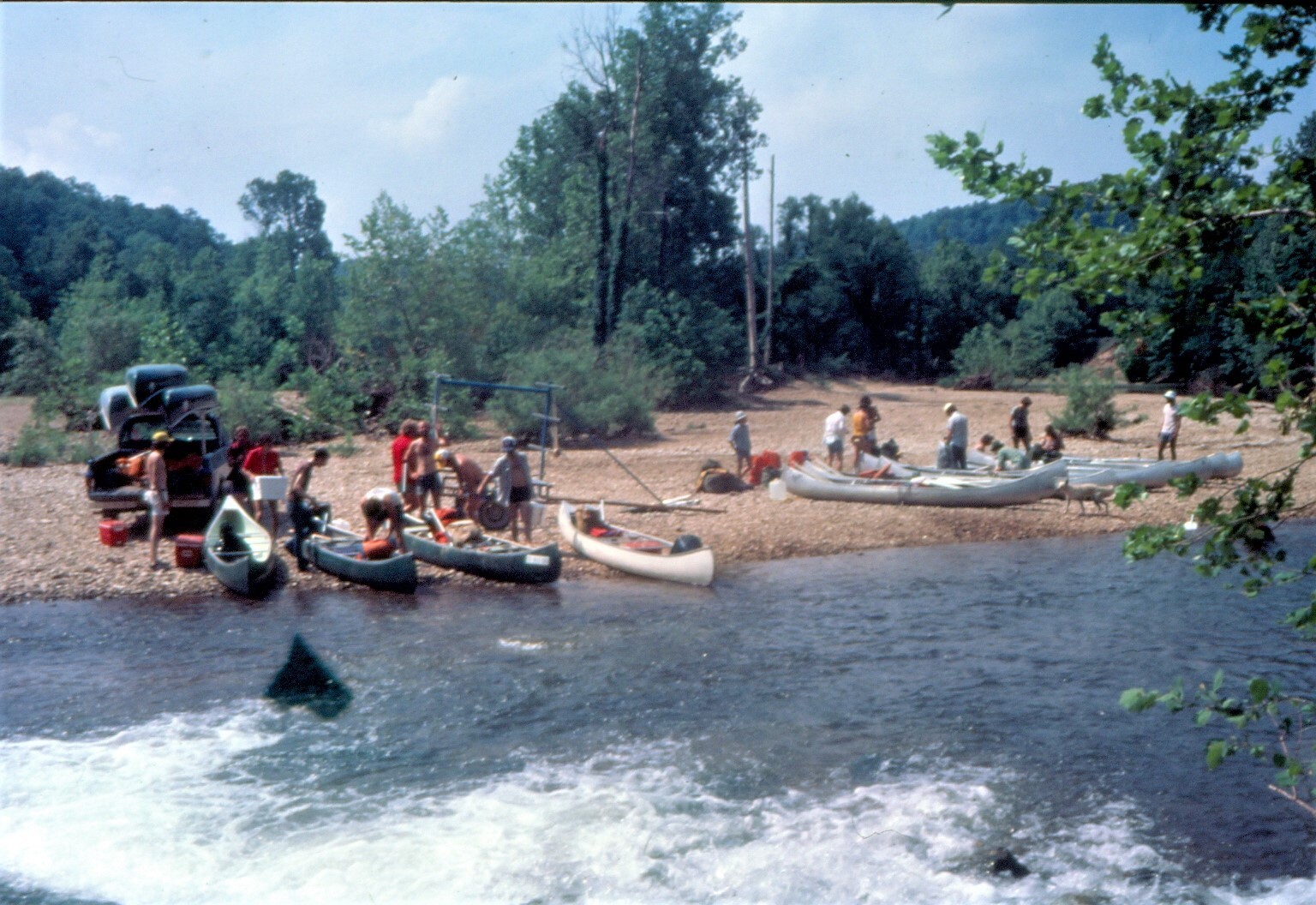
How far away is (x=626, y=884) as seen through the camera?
26.0 feet

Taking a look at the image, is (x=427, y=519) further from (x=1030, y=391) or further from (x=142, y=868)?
(x=1030, y=391)

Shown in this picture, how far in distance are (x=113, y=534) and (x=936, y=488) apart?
13337mm

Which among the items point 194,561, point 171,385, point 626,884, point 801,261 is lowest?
point 626,884

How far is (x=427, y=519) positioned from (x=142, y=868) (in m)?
8.30

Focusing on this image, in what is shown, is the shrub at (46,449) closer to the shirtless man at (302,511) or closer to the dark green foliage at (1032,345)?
the shirtless man at (302,511)

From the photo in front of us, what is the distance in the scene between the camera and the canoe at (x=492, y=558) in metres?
15.3

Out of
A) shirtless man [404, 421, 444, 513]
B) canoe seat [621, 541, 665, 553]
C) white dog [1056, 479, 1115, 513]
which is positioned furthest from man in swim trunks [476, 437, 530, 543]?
white dog [1056, 479, 1115, 513]

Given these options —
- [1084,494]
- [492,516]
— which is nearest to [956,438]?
[1084,494]

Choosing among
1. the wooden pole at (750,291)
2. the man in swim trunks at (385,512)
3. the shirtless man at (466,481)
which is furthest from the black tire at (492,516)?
the wooden pole at (750,291)

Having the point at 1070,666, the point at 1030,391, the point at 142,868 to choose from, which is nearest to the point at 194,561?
the point at 142,868

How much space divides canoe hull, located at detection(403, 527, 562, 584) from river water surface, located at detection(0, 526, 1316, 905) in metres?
0.50

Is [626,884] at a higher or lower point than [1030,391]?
lower

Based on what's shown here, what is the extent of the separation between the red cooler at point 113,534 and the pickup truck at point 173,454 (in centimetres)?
29

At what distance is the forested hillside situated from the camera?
102ft
